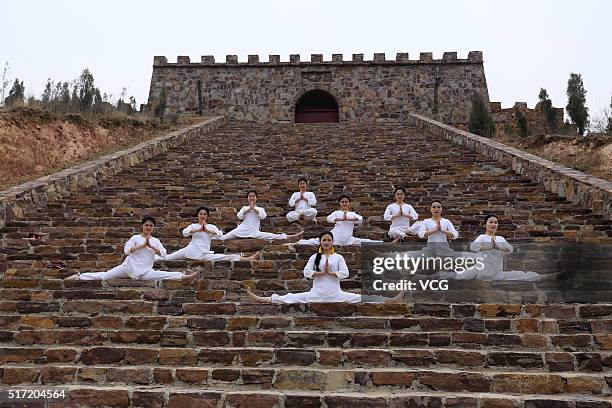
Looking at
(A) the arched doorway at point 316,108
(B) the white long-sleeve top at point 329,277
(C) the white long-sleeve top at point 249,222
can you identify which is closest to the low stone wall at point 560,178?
(B) the white long-sleeve top at point 329,277

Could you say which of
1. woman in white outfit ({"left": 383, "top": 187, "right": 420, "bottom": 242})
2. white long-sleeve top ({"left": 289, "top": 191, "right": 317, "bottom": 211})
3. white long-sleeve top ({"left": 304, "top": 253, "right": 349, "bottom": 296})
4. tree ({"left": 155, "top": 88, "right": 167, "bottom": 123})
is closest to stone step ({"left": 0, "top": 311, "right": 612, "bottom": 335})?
white long-sleeve top ({"left": 304, "top": 253, "right": 349, "bottom": 296})

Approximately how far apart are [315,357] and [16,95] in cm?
1553

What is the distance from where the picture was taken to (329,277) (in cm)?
544

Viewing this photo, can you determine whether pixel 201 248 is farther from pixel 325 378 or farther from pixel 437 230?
pixel 325 378

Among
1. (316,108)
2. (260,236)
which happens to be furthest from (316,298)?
(316,108)

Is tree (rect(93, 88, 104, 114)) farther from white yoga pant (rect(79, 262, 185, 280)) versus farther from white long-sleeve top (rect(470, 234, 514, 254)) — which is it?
white long-sleeve top (rect(470, 234, 514, 254))

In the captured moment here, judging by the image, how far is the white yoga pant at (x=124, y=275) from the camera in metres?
6.00

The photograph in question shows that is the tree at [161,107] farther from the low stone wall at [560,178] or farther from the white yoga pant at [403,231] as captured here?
the white yoga pant at [403,231]

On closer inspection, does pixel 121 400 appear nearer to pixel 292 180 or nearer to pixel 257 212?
pixel 257 212

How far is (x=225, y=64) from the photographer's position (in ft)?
80.9

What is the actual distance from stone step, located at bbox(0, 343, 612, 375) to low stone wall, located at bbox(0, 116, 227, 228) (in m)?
4.05

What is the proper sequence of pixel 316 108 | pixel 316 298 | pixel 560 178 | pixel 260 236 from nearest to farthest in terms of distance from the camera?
1. pixel 316 298
2. pixel 260 236
3. pixel 560 178
4. pixel 316 108

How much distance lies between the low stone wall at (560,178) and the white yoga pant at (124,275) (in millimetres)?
5541

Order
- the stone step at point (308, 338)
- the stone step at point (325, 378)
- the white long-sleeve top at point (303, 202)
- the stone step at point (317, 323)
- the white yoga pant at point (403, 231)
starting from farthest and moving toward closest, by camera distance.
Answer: the white long-sleeve top at point (303, 202) → the white yoga pant at point (403, 231) → the stone step at point (317, 323) → the stone step at point (308, 338) → the stone step at point (325, 378)
